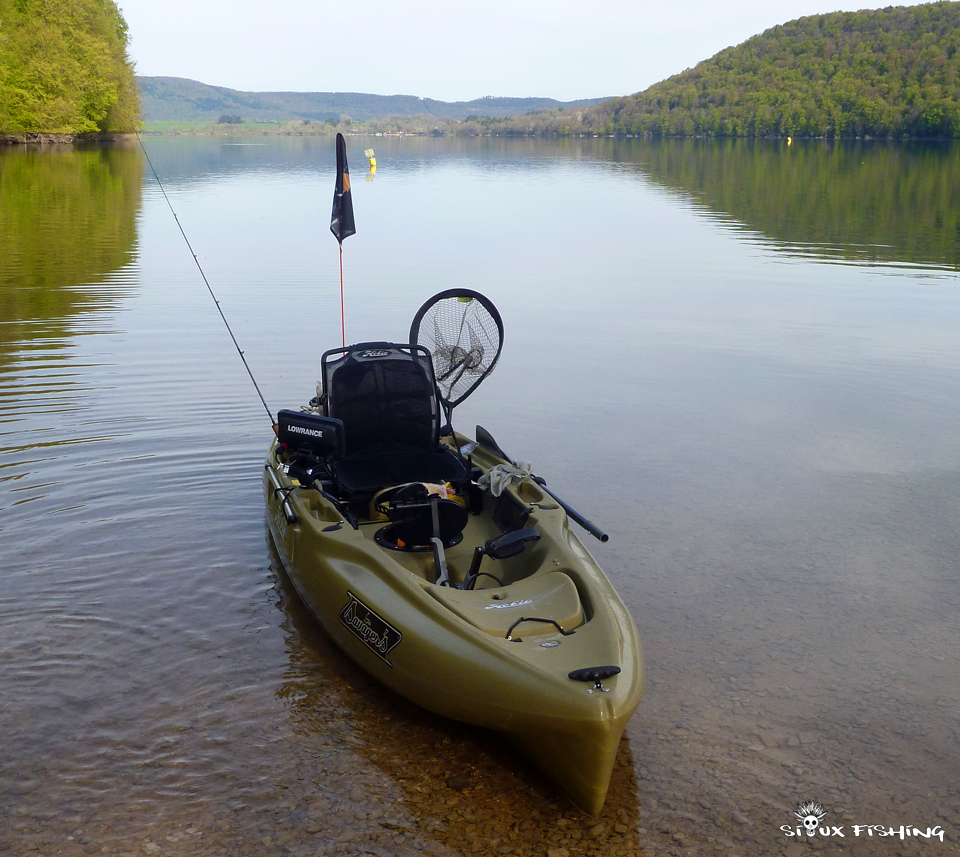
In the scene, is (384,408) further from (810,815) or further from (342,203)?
(810,815)

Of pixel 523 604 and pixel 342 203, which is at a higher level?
pixel 342 203

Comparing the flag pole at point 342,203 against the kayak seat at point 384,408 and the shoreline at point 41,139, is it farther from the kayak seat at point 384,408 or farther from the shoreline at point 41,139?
the shoreline at point 41,139

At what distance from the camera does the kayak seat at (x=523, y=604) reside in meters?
4.65

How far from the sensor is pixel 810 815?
14.3ft

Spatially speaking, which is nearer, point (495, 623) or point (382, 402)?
point (495, 623)

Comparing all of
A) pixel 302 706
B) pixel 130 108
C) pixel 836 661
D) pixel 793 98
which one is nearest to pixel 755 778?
pixel 836 661

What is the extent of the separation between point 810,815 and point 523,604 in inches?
68.2

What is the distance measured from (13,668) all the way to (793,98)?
417ft

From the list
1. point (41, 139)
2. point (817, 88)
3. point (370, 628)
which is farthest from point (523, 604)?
point (817, 88)

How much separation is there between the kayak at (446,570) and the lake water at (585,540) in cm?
39

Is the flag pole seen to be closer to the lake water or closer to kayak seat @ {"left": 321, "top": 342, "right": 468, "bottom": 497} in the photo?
kayak seat @ {"left": 321, "top": 342, "right": 468, "bottom": 497}

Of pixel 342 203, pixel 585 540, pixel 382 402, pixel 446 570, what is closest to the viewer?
pixel 446 570

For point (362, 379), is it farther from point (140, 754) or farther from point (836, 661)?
point (836, 661)

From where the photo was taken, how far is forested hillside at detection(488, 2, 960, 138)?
101 m
